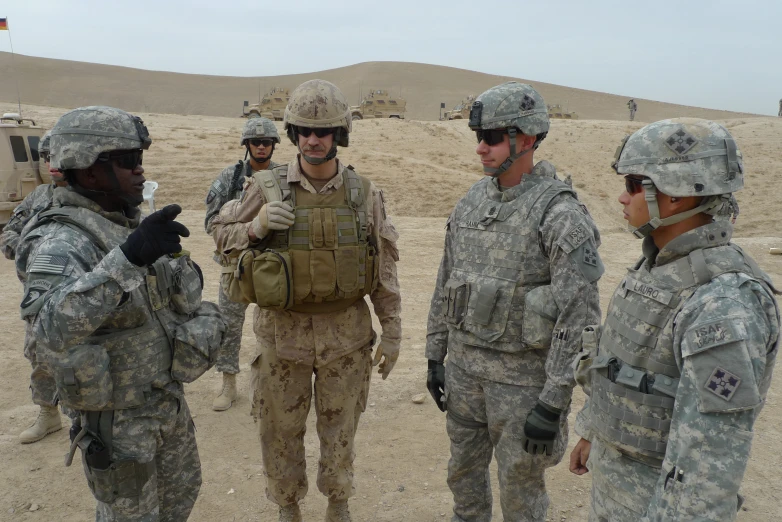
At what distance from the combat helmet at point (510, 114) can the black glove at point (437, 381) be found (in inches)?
45.4

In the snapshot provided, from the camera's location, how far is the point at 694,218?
202 cm

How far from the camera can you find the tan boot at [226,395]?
5.03m

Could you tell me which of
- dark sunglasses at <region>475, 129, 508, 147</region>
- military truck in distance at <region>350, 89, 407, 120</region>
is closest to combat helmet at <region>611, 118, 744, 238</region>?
dark sunglasses at <region>475, 129, 508, 147</region>

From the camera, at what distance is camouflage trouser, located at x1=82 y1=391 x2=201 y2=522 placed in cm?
254

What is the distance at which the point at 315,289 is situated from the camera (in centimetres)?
302

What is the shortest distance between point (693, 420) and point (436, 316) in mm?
1739

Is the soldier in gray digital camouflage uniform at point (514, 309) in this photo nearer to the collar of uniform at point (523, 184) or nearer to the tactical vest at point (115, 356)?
the collar of uniform at point (523, 184)

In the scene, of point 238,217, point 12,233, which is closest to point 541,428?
point 238,217

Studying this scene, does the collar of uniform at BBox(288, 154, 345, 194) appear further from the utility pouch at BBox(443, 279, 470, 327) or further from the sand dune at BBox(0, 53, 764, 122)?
the sand dune at BBox(0, 53, 764, 122)

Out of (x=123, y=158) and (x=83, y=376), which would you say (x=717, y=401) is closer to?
(x=83, y=376)

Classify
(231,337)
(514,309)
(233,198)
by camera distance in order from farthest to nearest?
1. (233,198)
2. (231,337)
3. (514,309)

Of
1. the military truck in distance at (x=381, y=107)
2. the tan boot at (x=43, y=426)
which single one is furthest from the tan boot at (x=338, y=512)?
the military truck in distance at (x=381, y=107)

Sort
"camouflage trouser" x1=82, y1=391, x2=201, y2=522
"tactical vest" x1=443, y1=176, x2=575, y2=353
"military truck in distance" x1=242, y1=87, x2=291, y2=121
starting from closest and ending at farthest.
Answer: "camouflage trouser" x1=82, y1=391, x2=201, y2=522 < "tactical vest" x1=443, y1=176, x2=575, y2=353 < "military truck in distance" x1=242, y1=87, x2=291, y2=121

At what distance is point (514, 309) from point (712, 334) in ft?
3.94
